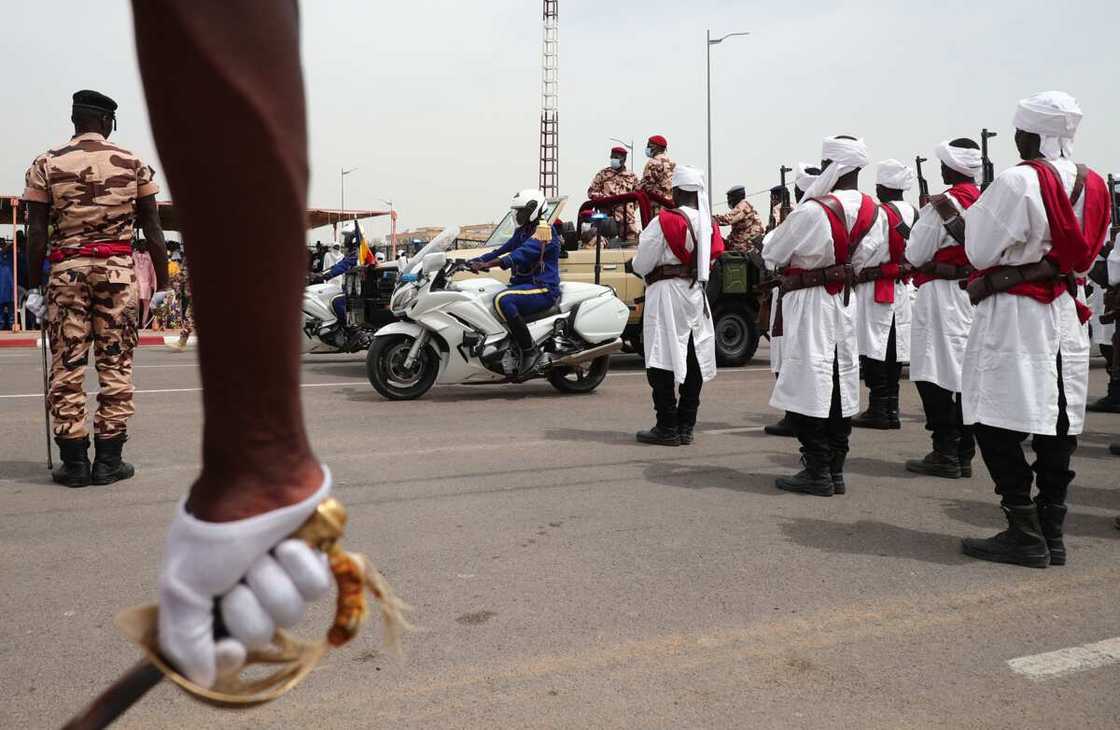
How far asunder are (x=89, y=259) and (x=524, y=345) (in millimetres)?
4620

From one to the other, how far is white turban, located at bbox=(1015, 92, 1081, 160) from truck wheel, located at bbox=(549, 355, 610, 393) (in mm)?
5955

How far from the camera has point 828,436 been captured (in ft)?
19.2

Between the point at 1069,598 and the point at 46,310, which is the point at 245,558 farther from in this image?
the point at 46,310

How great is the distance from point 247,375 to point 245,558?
151 mm

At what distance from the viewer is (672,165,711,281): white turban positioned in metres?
7.34

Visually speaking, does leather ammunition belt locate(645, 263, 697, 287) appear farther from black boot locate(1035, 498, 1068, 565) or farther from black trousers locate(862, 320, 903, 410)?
black boot locate(1035, 498, 1068, 565)

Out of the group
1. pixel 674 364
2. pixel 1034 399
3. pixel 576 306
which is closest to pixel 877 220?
pixel 674 364

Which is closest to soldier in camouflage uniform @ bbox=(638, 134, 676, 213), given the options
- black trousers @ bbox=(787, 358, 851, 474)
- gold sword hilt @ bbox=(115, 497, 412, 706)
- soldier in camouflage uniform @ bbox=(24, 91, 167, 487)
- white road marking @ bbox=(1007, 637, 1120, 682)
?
black trousers @ bbox=(787, 358, 851, 474)

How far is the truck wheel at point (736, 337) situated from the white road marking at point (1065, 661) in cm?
938

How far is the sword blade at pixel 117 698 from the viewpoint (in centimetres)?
94

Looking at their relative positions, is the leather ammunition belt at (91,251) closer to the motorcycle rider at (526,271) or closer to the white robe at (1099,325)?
the motorcycle rider at (526,271)

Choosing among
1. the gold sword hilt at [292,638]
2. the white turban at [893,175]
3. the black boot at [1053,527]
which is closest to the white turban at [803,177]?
the white turban at [893,175]

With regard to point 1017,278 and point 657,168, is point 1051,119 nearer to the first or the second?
point 1017,278

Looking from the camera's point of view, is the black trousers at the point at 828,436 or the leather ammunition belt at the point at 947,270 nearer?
the black trousers at the point at 828,436
